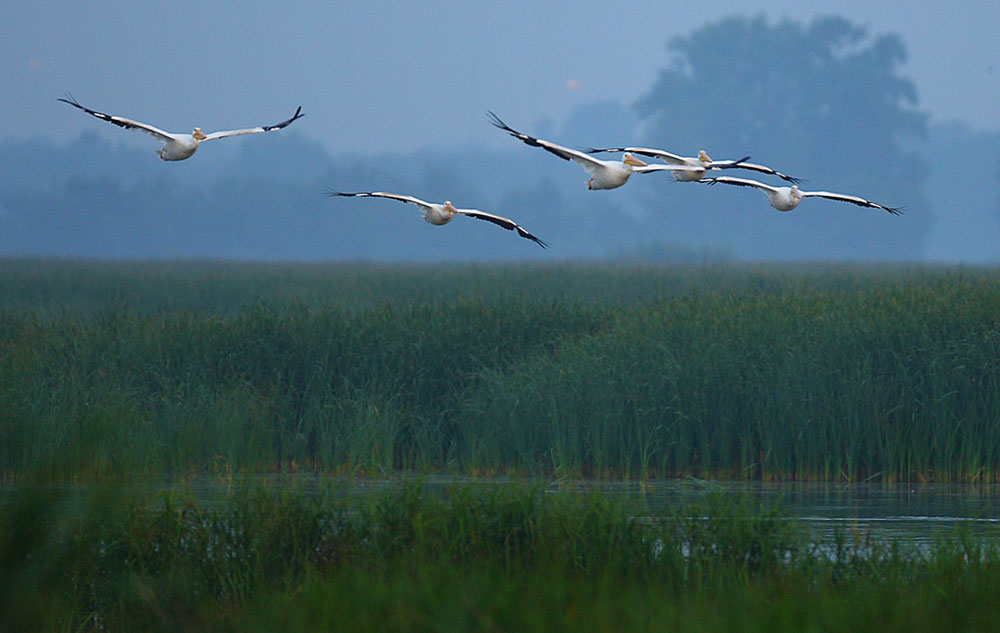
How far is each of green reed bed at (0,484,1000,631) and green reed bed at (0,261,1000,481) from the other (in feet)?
15.4

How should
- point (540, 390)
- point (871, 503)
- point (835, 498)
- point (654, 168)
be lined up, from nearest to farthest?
point (654, 168) → point (871, 503) → point (835, 498) → point (540, 390)

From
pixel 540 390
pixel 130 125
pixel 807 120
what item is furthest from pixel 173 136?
pixel 807 120

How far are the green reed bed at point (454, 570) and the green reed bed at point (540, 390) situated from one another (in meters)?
4.69

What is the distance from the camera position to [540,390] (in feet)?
49.2

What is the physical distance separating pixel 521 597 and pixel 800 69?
63262mm

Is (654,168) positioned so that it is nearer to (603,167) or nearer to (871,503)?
(603,167)

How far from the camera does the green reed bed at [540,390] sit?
Result: 14.4 meters

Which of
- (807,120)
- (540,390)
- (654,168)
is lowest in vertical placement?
(540,390)

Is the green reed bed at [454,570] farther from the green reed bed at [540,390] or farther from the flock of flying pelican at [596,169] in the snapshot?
Result: the green reed bed at [540,390]

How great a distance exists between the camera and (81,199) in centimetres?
7081

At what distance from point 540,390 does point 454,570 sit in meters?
7.63

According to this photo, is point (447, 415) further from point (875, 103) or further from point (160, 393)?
point (875, 103)

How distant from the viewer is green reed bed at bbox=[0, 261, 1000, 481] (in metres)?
14.4

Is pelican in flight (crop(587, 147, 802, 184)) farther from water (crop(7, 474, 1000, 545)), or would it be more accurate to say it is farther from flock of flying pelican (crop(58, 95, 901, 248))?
water (crop(7, 474, 1000, 545))
